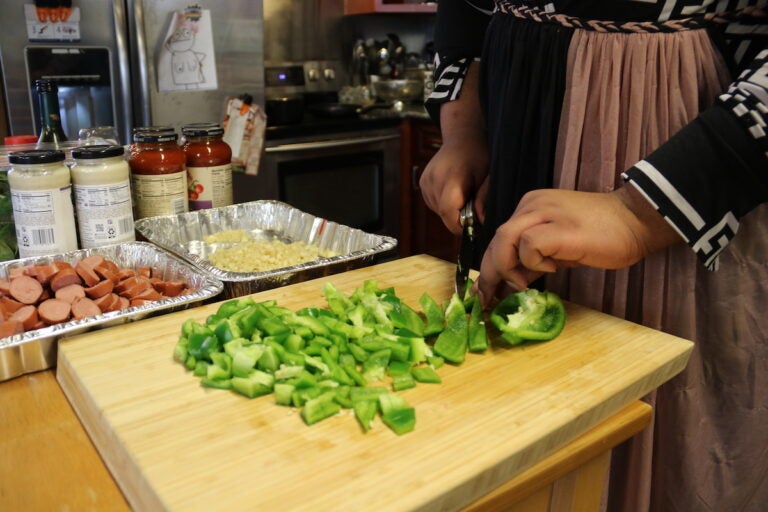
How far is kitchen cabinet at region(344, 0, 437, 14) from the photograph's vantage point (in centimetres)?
338

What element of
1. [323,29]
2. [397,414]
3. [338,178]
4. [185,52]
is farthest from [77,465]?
[323,29]

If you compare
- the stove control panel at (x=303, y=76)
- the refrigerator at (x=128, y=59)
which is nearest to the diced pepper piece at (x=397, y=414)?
the refrigerator at (x=128, y=59)

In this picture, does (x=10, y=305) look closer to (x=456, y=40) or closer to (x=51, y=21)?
(x=456, y=40)

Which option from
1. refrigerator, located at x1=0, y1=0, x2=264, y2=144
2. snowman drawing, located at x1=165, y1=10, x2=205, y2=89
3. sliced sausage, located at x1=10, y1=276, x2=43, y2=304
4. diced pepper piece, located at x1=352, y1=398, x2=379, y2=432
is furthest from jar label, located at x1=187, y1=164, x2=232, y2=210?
snowman drawing, located at x1=165, y1=10, x2=205, y2=89

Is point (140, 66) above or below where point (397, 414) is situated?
above

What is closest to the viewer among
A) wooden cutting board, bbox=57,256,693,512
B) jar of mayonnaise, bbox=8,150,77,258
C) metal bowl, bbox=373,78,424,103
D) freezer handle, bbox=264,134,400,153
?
wooden cutting board, bbox=57,256,693,512

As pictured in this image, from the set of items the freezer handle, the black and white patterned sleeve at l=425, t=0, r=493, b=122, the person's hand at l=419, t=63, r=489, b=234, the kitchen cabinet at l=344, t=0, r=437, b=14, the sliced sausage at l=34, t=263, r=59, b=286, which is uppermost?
the kitchen cabinet at l=344, t=0, r=437, b=14

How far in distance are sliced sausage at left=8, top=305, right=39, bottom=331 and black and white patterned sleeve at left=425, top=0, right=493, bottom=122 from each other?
73cm

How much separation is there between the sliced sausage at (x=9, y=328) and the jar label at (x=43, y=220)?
0.79ft

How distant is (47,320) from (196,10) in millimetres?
1934

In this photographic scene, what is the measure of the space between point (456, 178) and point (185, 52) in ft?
5.58

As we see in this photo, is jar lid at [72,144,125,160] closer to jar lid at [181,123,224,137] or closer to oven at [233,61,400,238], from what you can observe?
jar lid at [181,123,224,137]

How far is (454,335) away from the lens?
839 millimetres

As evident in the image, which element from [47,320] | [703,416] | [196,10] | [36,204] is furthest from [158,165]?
[196,10]
